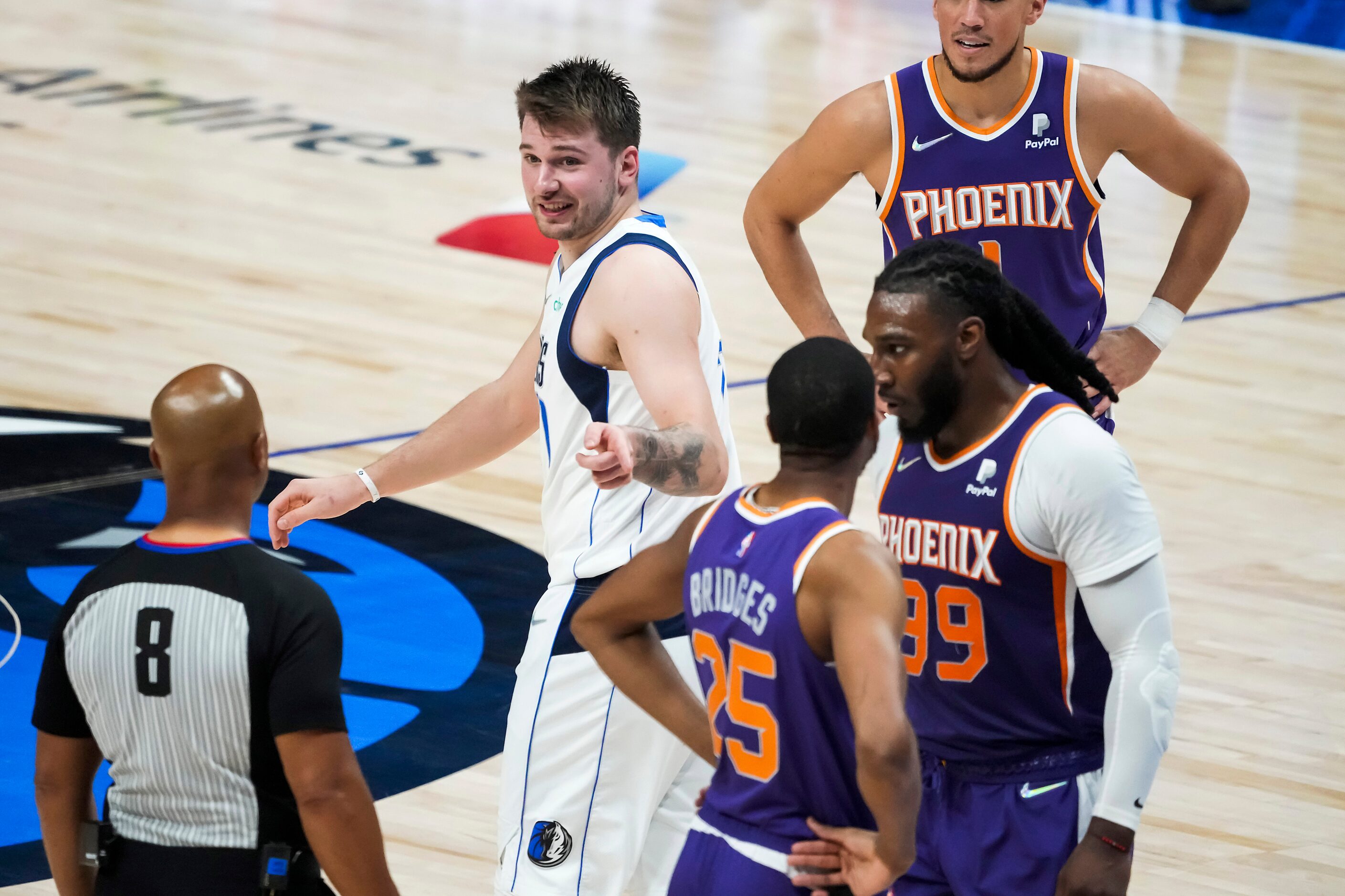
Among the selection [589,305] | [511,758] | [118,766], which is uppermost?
[589,305]

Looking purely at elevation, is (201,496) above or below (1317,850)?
above

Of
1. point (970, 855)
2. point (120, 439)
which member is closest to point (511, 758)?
point (970, 855)

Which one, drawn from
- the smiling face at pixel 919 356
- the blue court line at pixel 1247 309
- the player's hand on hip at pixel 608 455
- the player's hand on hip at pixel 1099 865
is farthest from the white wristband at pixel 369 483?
the blue court line at pixel 1247 309

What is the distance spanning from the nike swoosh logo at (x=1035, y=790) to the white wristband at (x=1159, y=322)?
1413mm

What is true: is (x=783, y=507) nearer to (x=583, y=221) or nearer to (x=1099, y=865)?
(x=1099, y=865)

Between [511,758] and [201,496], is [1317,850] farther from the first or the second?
[201,496]

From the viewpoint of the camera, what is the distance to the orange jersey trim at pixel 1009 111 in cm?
389

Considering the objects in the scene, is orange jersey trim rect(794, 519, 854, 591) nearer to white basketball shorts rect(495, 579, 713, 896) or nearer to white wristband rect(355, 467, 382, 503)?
white basketball shorts rect(495, 579, 713, 896)

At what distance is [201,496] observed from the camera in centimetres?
267

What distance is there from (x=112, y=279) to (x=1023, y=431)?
6.51m

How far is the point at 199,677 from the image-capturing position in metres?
2.61

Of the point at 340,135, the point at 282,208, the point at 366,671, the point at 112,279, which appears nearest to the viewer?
the point at 366,671

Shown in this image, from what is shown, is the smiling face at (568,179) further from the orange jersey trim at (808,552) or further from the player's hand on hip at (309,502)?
the orange jersey trim at (808,552)

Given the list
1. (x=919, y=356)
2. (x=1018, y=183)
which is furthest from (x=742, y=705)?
(x=1018, y=183)
